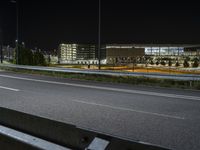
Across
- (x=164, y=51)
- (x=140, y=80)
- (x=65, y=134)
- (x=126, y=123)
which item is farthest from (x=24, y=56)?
(x=164, y=51)

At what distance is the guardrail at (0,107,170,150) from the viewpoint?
282 centimetres

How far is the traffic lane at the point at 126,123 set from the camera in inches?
250

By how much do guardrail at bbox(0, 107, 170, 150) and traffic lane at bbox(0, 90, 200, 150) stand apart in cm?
269

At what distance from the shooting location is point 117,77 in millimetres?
22875

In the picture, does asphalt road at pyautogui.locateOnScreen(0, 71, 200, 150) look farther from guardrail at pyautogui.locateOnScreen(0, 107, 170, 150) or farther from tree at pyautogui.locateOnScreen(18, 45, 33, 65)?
tree at pyautogui.locateOnScreen(18, 45, 33, 65)

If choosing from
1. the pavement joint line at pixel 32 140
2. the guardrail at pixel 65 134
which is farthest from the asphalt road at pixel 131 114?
the pavement joint line at pixel 32 140

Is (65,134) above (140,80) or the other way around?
above

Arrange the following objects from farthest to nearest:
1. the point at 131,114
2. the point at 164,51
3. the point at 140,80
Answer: the point at 164,51
the point at 140,80
the point at 131,114

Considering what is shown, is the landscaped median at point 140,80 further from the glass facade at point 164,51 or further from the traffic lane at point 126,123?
the glass facade at point 164,51

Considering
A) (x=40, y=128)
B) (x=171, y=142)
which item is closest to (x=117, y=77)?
(x=171, y=142)

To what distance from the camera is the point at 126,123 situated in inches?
311

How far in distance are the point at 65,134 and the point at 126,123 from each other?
4.52 m

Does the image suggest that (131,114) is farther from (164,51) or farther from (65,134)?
(164,51)

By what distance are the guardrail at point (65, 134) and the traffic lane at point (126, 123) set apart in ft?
8.84
